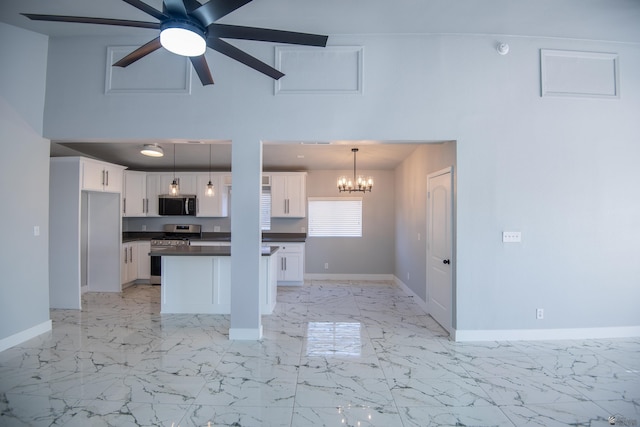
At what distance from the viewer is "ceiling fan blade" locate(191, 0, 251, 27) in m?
1.60

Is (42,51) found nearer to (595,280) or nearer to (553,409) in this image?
(553,409)

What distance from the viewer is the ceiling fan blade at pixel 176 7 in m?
1.59

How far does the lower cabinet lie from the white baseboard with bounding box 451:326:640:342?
554 cm

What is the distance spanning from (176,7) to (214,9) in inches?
8.1

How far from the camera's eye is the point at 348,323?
392 centimetres

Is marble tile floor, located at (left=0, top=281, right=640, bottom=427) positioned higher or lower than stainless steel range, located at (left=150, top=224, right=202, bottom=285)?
lower

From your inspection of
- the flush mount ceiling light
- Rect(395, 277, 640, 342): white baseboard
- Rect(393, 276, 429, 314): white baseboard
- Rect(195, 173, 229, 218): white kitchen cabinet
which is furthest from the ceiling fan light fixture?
Rect(195, 173, 229, 218): white kitchen cabinet

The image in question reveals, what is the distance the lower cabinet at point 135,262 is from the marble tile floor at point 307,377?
159cm

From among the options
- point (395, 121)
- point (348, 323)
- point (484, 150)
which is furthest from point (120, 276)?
point (484, 150)

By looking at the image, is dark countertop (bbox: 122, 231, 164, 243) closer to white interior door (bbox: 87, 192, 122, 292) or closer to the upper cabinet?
white interior door (bbox: 87, 192, 122, 292)

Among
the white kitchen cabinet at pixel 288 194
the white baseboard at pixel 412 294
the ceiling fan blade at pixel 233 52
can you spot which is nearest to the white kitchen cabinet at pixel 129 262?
the white kitchen cabinet at pixel 288 194

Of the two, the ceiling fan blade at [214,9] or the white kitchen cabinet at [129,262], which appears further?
the white kitchen cabinet at [129,262]

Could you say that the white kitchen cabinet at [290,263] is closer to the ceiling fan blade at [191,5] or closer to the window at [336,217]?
the window at [336,217]

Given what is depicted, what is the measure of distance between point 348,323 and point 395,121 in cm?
261
